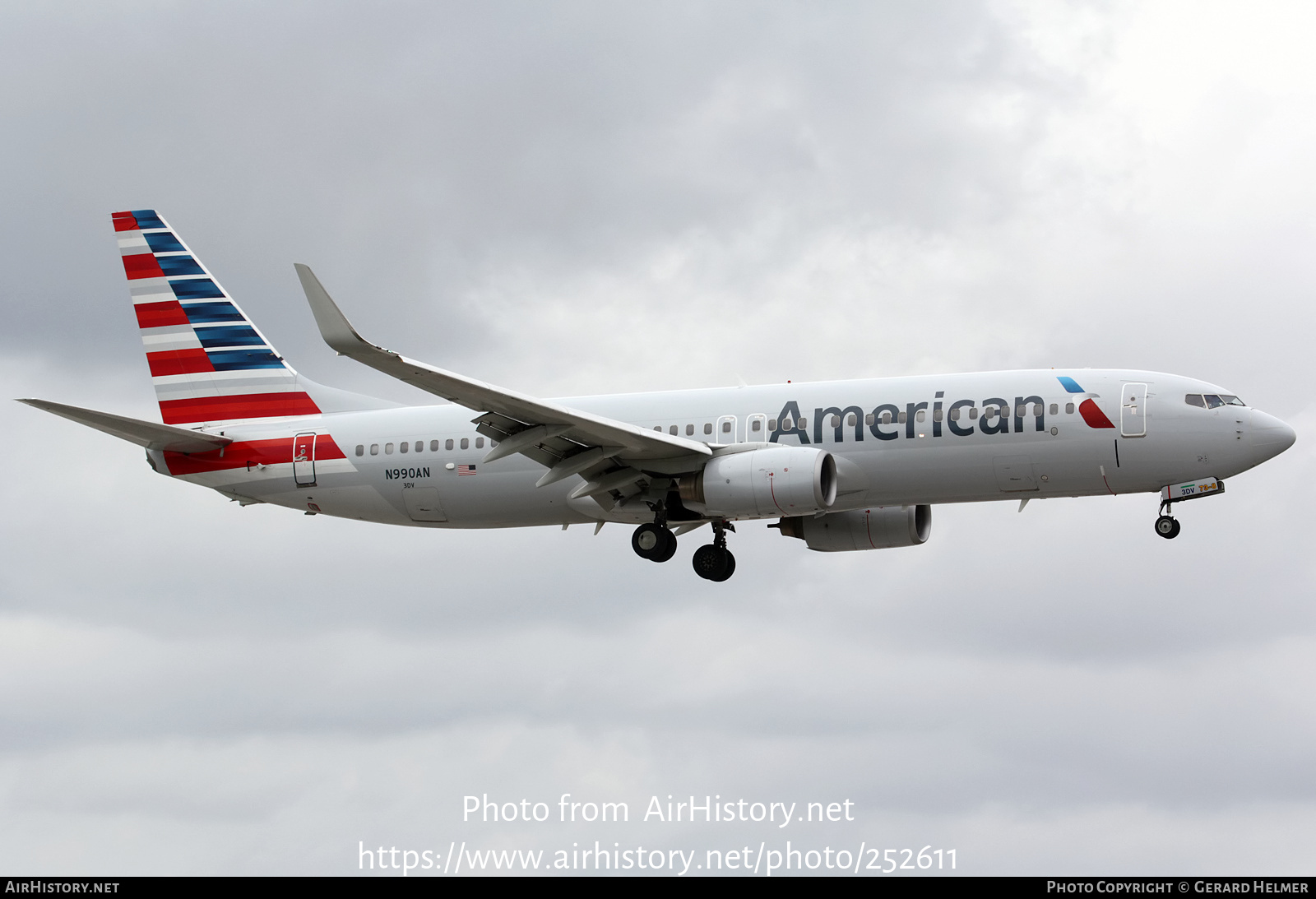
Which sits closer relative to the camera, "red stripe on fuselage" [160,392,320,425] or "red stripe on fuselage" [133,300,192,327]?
"red stripe on fuselage" [160,392,320,425]

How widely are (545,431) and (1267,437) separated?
17305mm

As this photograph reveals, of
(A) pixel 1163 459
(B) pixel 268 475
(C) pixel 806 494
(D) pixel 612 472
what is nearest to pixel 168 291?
(B) pixel 268 475

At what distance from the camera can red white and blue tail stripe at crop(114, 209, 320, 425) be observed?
45969 millimetres

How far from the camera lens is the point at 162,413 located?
4672 centimetres

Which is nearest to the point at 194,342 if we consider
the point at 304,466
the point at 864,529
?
the point at 304,466

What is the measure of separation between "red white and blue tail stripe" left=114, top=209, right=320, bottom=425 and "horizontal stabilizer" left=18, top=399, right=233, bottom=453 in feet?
6.35

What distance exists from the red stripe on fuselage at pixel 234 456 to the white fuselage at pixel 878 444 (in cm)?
35

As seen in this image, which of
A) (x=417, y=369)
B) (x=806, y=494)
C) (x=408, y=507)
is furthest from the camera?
(x=408, y=507)

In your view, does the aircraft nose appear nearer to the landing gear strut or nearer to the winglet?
the landing gear strut

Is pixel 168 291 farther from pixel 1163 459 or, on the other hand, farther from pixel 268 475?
pixel 1163 459

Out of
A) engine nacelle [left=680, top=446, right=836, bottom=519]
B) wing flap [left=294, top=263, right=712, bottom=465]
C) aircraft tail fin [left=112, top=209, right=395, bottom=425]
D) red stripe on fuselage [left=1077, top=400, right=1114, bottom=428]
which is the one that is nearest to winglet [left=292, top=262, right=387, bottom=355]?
wing flap [left=294, top=263, right=712, bottom=465]

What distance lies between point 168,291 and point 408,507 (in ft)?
38.6

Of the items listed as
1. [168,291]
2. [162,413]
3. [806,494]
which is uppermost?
[168,291]

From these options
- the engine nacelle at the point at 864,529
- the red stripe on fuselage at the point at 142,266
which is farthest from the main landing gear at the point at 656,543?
the red stripe on fuselage at the point at 142,266
